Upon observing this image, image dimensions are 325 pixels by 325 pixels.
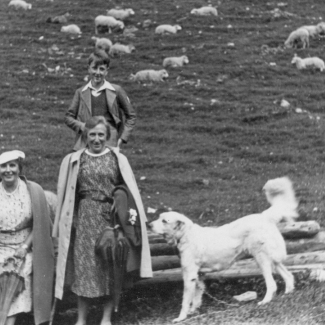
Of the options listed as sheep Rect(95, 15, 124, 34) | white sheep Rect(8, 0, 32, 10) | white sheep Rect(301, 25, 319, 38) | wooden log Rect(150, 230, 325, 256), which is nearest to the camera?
wooden log Rect(150, 230, 325, 256)

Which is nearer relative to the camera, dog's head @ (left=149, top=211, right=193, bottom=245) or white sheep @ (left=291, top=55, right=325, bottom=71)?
dog's head @ (left=149, top=211, right=193, bottom=245)

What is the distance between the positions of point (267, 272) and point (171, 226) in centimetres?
106

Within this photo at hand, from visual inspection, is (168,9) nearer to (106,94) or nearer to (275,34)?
(275,34)

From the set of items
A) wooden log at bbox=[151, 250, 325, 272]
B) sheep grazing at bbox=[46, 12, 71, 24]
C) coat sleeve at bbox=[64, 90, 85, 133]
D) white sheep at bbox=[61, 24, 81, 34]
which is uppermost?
sheep grazing at bbox=[46, 12, 71, 24]

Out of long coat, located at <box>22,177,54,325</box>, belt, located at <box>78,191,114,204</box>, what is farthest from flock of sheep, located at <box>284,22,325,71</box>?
long coat, located at <box>22,177,54,325</box>

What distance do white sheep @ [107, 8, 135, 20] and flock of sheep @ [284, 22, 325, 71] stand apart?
5.88 meters

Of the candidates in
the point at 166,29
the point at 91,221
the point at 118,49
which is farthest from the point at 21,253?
the point at 166,29

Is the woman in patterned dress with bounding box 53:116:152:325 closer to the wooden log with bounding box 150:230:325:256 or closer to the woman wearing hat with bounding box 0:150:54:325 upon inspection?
the woman wearing hat with bounding box 0:150:54:325

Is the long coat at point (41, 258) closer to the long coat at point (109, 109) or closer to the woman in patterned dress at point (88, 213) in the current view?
the woman in patterned dress at point (88, 213)

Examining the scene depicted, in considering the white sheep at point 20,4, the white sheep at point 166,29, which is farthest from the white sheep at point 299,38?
the white sheep at point 20,4

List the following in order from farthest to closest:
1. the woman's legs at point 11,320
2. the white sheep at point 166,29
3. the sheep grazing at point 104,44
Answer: the white sheep at point 166,29
the sheep grazing at point 104,44
the woman's legs at point 11,320

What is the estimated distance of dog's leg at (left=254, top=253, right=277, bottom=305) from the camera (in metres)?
8.25

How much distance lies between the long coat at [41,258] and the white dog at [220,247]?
1.07 meters

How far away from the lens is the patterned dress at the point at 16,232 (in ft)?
27.1
